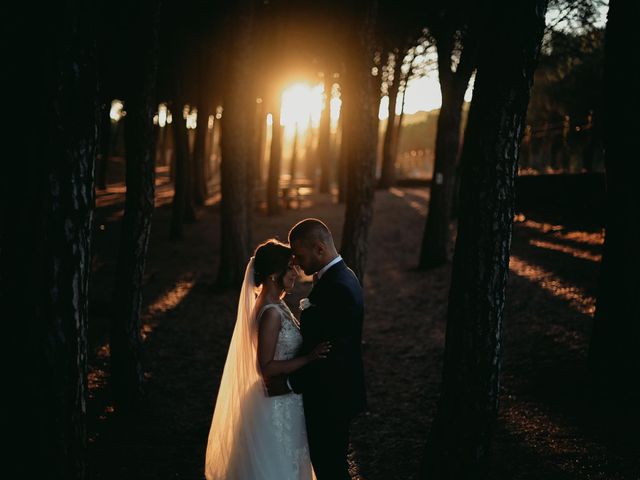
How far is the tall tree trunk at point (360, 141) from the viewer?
8359 millimetres

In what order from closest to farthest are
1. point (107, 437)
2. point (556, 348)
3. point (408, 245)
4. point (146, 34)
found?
point (107, 437), point (146, 34), point (556, 348), point (408, 245)

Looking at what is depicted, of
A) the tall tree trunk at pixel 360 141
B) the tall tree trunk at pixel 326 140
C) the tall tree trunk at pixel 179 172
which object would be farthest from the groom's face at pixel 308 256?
the tall tree trunk at pixel 326 140

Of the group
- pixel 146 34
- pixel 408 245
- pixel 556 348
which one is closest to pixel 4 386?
pixel 146 34

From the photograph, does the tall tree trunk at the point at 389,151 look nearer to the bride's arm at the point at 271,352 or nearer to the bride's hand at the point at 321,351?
the bride's arm at the point at 271,352

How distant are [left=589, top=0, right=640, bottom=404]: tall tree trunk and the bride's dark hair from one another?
13.8ft

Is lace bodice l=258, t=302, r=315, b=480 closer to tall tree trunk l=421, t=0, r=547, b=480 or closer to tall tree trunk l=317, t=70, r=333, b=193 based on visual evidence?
tall tree trunk l=421, t=0, r=547, b=480

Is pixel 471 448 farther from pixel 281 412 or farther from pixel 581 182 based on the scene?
pixel 581 182

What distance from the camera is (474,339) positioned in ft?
13.8

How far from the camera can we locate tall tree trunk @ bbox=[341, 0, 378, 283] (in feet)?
27.4

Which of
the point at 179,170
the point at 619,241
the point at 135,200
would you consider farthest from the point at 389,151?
the point at 135,200

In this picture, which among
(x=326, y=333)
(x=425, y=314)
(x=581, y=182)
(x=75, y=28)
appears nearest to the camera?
(x=75, y=28)

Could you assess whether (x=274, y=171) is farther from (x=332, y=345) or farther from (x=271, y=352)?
(x=332, y=345)

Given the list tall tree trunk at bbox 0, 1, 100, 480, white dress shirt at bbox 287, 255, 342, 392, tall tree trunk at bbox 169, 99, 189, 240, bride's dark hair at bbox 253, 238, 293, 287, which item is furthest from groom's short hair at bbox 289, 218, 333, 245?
tall tree trunk at bbox 169, 99, 189, 240

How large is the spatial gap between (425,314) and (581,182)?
25.3 ft
